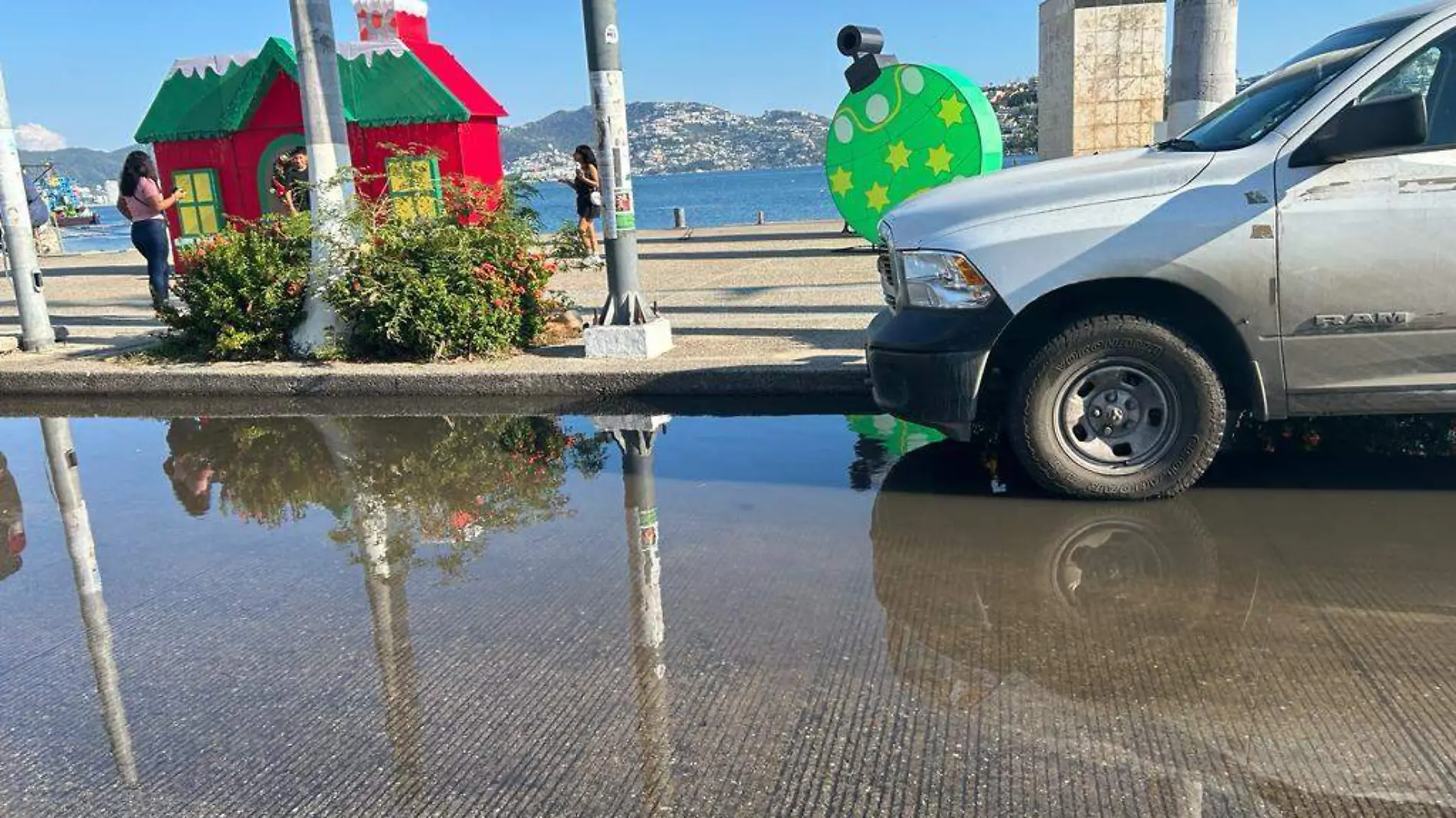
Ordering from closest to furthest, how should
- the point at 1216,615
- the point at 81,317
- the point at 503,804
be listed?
the point at 503,804 → the point at 1216,615 → the point at 81,317

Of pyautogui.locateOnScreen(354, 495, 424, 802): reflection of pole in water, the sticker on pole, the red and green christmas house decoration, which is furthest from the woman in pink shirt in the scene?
pyautogui.locateOnScreen(354, 495, 424, 802): reflection of pole in water

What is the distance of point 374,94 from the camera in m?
14.5

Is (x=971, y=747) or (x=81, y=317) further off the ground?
(x=81, y=317)

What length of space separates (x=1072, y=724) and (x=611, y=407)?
15.0 ft

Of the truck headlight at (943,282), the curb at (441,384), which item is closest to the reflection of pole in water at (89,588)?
the curb at (441,384)

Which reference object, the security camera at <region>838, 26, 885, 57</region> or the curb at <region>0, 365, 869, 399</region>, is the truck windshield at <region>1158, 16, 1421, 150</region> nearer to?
the curb at <region>0, 365, 869, 399</region>

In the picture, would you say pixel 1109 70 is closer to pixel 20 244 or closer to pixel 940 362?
pixel 940 362

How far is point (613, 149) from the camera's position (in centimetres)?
744

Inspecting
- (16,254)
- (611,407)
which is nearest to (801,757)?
(611,407)

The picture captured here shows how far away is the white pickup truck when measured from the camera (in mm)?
4258

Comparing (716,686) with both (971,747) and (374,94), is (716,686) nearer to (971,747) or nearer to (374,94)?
(971,747)

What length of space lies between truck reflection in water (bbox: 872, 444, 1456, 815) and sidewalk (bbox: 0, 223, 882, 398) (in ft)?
7.43

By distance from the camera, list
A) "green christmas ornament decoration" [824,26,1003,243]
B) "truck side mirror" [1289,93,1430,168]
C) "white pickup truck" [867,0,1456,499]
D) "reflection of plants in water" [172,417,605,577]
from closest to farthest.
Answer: "truck side mirror" [1289,93,1430,168] < "white pickup truck" [867,0,1456,499] < "reflection of plants in water" [172,417,605,577] < "green christmas ornament decoration" [824,26,1003,243]

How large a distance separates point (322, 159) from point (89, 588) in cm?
468
